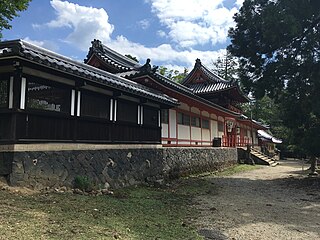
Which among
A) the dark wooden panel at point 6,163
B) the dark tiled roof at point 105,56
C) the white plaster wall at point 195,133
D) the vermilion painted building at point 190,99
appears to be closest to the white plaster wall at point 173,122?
the vermilion painted building at point 190,99

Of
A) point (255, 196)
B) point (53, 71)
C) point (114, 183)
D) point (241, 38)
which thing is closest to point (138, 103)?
point (114, 183)

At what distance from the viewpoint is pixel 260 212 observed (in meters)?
10.0

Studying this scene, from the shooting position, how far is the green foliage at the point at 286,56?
607 inches

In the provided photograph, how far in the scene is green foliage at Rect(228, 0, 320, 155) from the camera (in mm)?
15406

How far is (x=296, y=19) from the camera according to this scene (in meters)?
15.6

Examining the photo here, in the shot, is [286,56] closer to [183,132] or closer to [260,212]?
[183,132]

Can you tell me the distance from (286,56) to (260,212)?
10.2 metres

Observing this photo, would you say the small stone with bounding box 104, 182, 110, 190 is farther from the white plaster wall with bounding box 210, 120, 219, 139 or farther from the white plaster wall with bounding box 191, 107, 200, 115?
the white plaster wall with bounding box 210, 120, 219, 139

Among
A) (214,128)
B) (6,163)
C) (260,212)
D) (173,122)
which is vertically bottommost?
(260,212)

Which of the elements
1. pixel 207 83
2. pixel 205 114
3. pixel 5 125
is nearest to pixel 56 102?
pixel 5 125

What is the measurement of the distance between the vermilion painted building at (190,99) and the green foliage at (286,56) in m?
3.80

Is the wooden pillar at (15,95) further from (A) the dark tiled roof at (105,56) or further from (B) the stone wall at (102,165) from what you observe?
(A) the dark tiled roof at (105,56)

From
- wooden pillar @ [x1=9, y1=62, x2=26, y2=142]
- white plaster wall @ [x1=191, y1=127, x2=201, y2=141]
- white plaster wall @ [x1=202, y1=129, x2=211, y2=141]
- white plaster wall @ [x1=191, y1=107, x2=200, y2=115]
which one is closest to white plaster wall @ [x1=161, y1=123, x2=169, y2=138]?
white plaster wall @ [x1=191, y1=127, x2=201, y2=141]

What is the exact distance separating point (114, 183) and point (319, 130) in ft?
35.7
